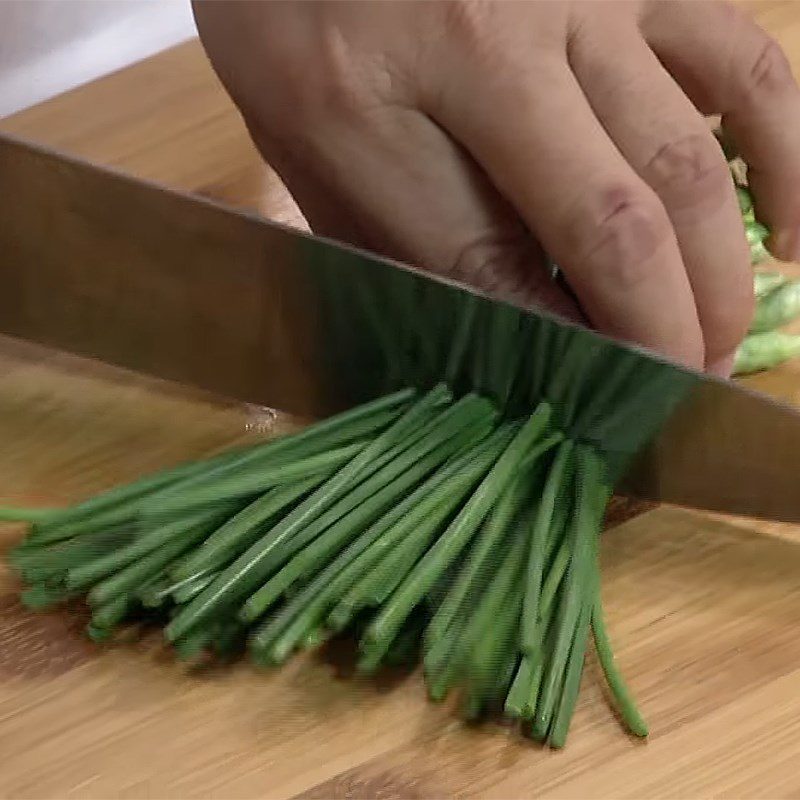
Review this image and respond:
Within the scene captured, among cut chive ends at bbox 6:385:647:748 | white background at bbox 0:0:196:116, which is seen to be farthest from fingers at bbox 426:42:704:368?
white background at bbox 0:0:196:116

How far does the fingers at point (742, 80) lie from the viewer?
3.14ft

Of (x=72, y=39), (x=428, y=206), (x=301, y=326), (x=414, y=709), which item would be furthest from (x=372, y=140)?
(x=72, y=39)

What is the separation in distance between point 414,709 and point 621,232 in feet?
1.24

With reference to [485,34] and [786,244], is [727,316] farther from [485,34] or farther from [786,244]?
[485,34]

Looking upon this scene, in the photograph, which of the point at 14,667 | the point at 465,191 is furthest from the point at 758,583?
the point at 14,667

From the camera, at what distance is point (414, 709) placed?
840mm

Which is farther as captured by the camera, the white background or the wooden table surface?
the white background

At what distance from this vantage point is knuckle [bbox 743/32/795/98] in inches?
38.2

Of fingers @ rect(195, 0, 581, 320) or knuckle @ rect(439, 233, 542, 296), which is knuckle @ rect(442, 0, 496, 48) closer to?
fingers @ rect(195, 0, 581, 320)

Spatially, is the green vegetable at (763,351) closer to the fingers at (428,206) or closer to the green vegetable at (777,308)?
the green vegetable at (777,308)

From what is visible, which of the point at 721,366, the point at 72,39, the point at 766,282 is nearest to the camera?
the point at 721,366

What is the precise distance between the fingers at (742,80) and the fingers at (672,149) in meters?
0.06

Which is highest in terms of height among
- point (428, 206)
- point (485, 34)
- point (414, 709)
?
point (485, 34)

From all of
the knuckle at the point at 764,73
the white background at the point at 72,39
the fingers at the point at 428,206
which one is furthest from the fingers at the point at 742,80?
the white background at the point at 72,39
